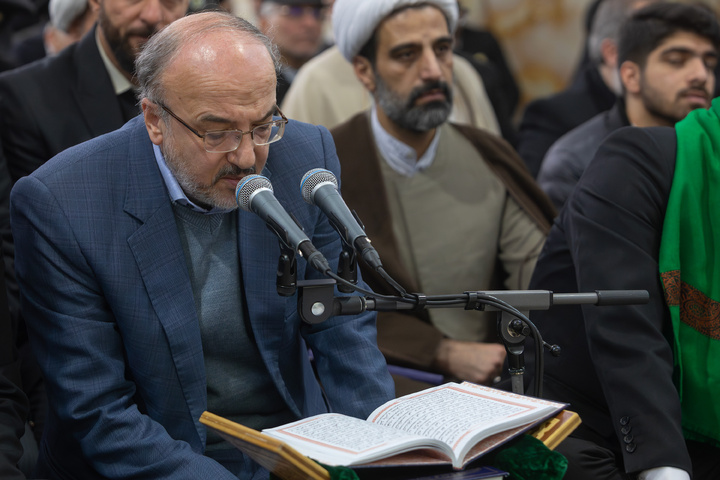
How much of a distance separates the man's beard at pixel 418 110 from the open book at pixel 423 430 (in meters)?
1.84

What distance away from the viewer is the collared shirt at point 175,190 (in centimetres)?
233

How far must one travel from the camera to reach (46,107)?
3328 millimetres

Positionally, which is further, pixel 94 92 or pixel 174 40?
pixel 94 92

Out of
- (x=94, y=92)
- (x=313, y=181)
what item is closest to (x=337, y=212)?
(x=313, y=181)

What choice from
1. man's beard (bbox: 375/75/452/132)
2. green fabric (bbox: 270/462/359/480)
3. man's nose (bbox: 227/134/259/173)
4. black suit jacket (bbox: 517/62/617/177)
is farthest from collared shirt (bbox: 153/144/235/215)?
black suit jacket (bbox: 517/62/617/177)

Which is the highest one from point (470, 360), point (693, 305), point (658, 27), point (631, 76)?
point (658, 27)

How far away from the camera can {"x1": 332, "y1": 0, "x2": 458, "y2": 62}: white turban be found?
370cm

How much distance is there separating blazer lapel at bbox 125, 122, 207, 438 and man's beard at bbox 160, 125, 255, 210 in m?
0.06

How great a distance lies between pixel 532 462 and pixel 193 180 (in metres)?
1.08

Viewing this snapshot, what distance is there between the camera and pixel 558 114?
5.20 meters

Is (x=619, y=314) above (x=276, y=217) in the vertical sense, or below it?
below

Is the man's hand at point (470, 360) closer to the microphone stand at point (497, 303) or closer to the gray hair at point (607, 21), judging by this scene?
the microphone stand at point (497, 303)

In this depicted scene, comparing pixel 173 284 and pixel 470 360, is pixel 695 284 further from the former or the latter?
pixel 173 284

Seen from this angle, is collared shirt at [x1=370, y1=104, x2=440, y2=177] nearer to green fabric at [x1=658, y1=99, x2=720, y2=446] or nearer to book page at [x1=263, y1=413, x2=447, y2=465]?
green fabric at [x1=658, y1=99, x2=720, y2=446]
